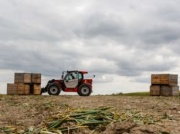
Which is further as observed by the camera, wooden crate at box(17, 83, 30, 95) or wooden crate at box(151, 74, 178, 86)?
wooden crate at box(17, 83, 30, 95)

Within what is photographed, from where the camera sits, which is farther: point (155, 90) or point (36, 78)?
point (36, 78)

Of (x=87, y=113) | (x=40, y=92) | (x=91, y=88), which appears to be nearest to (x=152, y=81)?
(x=91, y=88)

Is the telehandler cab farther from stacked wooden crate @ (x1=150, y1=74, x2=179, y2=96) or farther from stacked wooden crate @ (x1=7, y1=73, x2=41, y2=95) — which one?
stacked wooden crate @ (x1=150, y1=74, x2=179, y2=96)

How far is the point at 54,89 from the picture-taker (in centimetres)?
3219

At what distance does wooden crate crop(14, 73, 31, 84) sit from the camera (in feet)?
117

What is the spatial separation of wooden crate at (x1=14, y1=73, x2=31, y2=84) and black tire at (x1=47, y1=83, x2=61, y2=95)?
3.92m

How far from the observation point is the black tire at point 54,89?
32094mm

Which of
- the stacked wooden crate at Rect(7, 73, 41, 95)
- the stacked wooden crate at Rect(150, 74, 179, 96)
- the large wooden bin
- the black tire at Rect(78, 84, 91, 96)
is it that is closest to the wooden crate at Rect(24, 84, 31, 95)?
the stacked wooden crate at Rect(7, 73, 41, 95)

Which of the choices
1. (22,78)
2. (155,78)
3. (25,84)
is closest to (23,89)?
(25,84)

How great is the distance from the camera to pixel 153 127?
424 inches

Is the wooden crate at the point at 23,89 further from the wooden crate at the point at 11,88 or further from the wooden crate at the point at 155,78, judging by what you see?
the wooden crate at the point at 155,78

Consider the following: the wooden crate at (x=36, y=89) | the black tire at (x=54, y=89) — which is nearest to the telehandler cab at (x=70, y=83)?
the black tire at (x=54, y=89)

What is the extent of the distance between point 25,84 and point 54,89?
4.36m

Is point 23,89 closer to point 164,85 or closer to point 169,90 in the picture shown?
point 164,85
